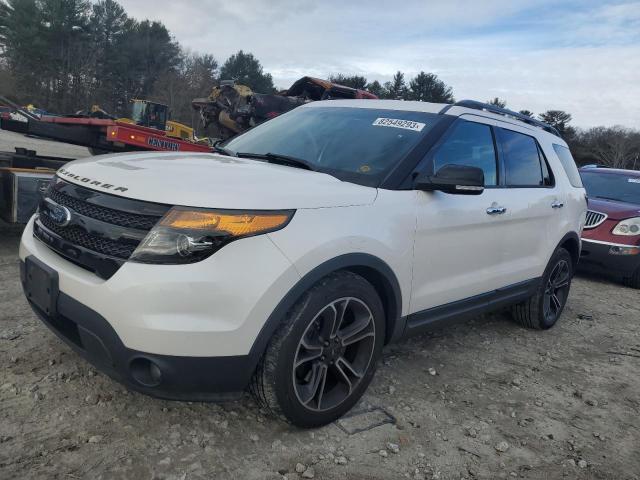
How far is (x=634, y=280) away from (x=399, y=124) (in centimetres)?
565

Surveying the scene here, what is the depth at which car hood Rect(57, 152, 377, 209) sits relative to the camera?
7.50ft

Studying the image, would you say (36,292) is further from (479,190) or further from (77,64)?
(77,64)

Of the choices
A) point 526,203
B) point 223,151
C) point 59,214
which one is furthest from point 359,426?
point 526,203

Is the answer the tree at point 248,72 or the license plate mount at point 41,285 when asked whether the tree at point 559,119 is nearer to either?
the tree at point 248,72

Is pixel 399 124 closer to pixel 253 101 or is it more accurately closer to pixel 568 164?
pixel 568 164

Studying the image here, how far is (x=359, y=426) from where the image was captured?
9.29 feet

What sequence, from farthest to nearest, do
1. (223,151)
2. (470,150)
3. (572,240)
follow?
(572,240), (223,151), (470,150)

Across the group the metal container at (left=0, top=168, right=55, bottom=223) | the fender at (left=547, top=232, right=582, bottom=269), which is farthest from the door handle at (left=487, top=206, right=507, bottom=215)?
the metal container at (left=0, top=168, right=55, bottom=223)

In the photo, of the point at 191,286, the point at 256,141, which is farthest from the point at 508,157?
the point at 191,286

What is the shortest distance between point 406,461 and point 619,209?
244 inches

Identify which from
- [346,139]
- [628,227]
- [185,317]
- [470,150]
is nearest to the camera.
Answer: [185,317]

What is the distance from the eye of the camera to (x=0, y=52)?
55.4 meters

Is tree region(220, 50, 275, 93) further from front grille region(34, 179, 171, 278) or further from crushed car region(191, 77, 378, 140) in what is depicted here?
front grille region(34, 179, 171, 278)

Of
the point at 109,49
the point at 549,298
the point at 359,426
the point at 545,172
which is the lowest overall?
the point at 359,426
